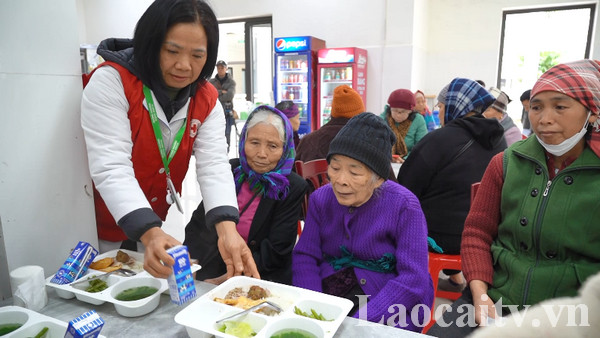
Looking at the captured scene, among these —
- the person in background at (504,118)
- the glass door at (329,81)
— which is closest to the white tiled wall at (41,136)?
the person in background at (504,118)

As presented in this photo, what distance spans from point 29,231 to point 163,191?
450mm

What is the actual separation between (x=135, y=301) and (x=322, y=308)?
528mm

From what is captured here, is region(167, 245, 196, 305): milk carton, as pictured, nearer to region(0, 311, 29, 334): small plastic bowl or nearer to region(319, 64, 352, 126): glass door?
region(0, 311, 29, 334): small plastic bowl

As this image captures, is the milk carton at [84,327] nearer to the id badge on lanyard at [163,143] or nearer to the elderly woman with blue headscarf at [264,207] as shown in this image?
the id badge on lanyard at [163,143]

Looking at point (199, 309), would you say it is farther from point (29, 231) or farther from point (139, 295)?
point (29, 231)

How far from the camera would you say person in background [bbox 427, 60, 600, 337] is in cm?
134

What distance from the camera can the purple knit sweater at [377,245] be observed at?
1431 mm

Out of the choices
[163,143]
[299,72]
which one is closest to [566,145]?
[163,143]

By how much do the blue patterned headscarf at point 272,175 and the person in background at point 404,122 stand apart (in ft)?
8.54

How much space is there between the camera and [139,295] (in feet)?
3.82

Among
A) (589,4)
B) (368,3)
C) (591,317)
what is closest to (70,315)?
(591,317)

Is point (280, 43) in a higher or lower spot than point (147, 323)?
higher

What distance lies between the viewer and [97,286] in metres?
1.19

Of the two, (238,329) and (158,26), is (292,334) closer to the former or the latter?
(238,329)
